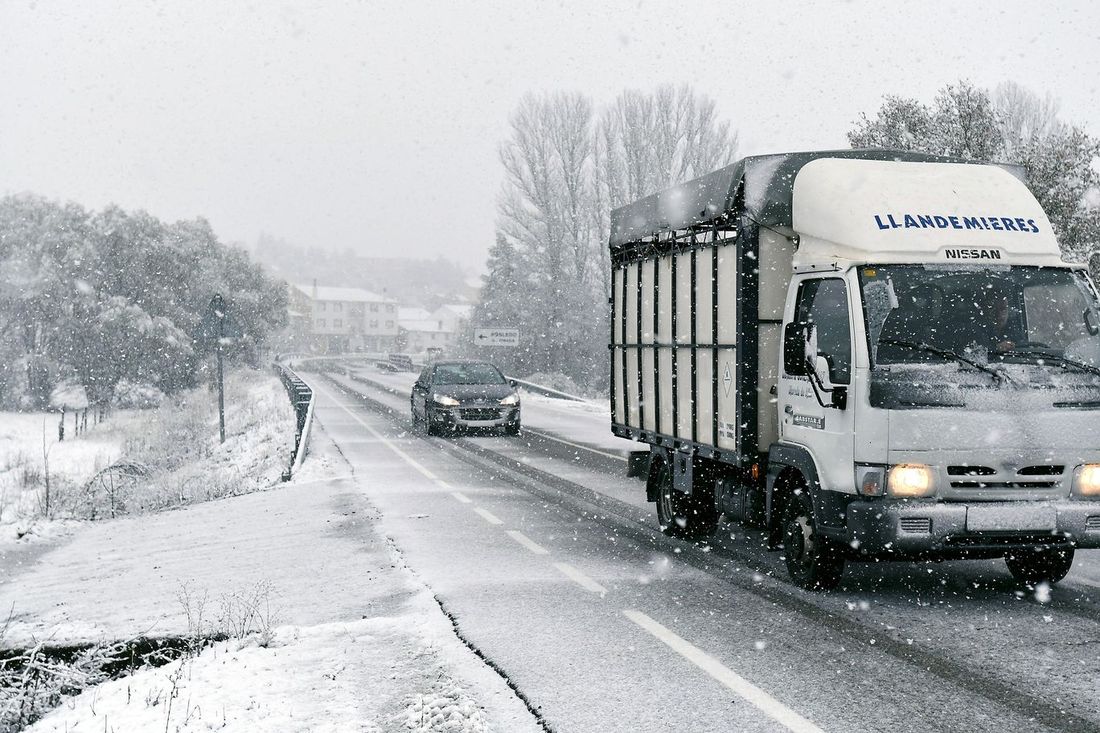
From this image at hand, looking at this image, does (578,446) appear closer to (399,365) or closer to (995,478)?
(995,478)

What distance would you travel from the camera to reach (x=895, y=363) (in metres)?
7.20

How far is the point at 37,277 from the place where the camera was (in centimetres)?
5944

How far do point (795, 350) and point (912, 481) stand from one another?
1207 mm

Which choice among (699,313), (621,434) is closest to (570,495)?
(621,434)

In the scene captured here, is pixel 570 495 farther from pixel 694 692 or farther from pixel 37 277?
pixel 37 277

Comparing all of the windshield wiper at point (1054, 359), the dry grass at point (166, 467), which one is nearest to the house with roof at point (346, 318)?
the dry grass at point (166, 467)

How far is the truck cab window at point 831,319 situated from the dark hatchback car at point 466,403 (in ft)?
52.7

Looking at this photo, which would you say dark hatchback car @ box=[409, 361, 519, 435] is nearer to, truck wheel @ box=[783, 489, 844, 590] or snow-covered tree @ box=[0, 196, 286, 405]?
truck wheel @ box=[783, 489, 844, 590]

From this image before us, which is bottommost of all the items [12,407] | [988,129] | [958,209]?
[12,407]

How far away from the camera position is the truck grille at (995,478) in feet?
23.1

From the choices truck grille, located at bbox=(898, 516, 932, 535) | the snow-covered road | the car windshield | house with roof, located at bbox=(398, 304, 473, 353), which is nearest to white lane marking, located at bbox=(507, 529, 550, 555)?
the snow-covered road

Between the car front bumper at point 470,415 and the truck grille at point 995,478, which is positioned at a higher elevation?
the truck grille at point 995,478

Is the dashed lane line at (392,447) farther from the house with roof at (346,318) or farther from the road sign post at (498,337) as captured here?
the house with roof at (346,318)

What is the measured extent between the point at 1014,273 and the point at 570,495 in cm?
772
